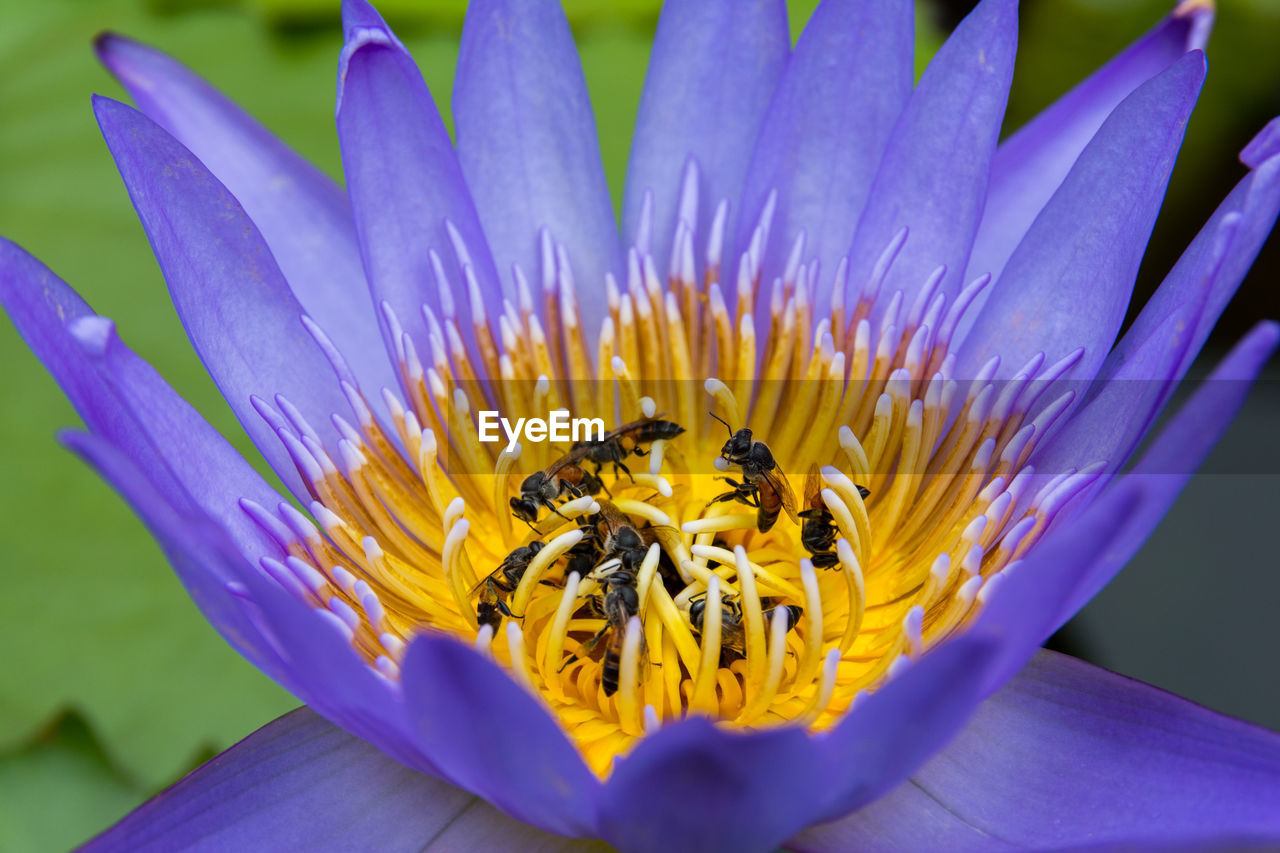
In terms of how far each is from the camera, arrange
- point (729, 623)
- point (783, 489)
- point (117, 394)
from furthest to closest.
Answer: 1. point (783, 489)
2. point (729, 623)
3. point (117, 394)

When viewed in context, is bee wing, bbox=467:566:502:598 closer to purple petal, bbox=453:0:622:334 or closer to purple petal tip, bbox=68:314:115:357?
purple petal, bbox=453:0:622:334

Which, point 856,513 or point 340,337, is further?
point 340,337

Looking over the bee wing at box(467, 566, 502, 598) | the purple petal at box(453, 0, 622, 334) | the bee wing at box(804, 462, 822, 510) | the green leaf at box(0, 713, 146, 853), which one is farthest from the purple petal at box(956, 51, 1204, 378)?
the green leaf at box(0, 713, 146, 853)

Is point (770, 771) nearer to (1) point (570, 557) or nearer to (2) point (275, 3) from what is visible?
(1) point (570, 557)

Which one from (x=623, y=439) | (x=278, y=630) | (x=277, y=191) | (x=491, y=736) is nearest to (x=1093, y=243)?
(x=623, y=439)

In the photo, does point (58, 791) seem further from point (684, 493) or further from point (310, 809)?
point (684, 493)

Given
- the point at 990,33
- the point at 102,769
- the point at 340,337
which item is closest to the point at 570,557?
the point at 340,337
